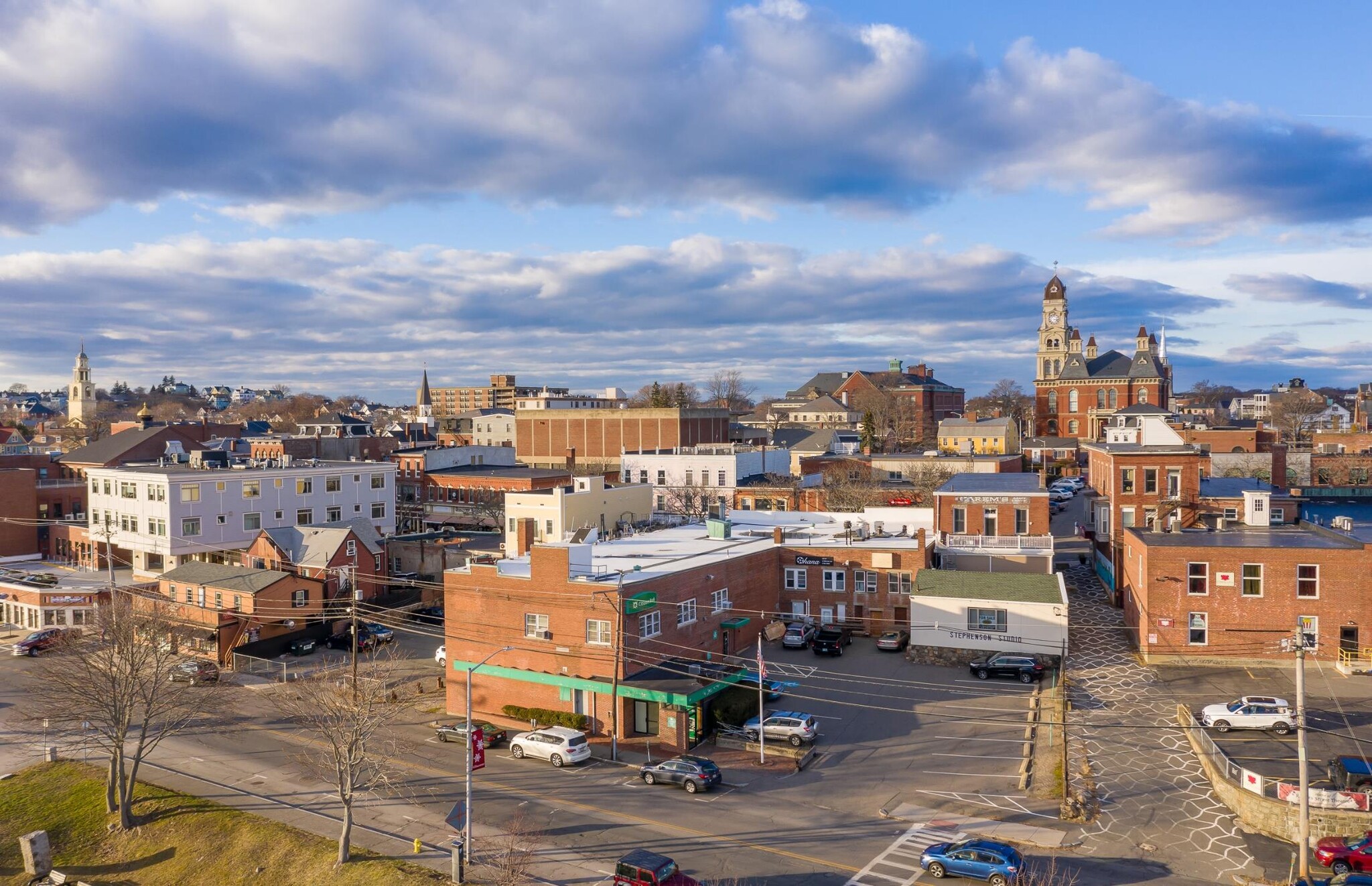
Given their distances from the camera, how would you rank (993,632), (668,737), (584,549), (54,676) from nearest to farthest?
(54,676) < (668,737) < (584,549) < (993,632)

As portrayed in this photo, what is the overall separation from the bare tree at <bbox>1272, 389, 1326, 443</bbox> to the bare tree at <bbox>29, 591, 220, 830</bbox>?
166858 mm

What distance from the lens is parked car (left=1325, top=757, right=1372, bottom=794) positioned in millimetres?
28953

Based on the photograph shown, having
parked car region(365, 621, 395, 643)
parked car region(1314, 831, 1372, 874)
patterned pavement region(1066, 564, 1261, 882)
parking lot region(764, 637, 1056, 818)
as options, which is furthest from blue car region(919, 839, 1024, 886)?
parked car region(365, 621, 395, 643)

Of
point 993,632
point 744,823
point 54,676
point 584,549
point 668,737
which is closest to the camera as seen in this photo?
point 744,823

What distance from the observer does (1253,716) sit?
35656mm

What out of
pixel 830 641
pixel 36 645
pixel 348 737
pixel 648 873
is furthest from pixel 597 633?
pixel 36 645

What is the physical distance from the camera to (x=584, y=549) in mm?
43219

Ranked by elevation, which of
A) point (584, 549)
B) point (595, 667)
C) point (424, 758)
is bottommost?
point (424, 758)

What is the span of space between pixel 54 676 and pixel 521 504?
31.2 m

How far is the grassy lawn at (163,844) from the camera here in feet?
96.5

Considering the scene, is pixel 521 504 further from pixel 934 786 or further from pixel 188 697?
pixel 934 786

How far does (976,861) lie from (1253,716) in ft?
56.9

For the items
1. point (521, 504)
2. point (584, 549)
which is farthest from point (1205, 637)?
point (521, 504)

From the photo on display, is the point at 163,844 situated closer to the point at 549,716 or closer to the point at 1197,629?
the point at 549,716
